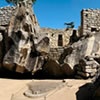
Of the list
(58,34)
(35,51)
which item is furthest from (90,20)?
(35,51)

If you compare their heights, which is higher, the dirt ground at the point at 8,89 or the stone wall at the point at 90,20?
the stone wall at the point at 90,20

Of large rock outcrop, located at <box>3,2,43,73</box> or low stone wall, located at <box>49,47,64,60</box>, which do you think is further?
low stone wall, located at <box>49,47,64,60</box>

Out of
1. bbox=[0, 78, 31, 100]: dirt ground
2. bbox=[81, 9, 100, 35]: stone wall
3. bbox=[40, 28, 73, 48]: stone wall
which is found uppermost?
bbox=[81, 9, 100, 35]: stone wall

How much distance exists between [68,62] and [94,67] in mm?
1007

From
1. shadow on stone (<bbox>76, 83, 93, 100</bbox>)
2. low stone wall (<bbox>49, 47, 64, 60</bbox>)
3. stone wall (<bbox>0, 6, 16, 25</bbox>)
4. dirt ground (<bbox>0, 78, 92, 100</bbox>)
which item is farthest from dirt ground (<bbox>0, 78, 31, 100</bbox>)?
stone wall (<bbox>0, 6, 16, 25</bbox>)

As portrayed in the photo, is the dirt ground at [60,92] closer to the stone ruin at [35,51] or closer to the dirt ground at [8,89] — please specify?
the dirt ground at [8,89]

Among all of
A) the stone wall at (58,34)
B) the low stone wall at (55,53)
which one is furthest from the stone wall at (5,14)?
the stone wall at (58,34)

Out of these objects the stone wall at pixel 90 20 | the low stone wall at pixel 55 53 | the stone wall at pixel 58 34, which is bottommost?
the low stone wall at pixel 55 53

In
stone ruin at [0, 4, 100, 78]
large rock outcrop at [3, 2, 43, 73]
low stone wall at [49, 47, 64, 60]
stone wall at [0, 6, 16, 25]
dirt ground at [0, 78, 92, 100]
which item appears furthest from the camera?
stone wall at [0, 6, 16, 25]

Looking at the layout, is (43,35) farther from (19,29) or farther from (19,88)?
(19,88)

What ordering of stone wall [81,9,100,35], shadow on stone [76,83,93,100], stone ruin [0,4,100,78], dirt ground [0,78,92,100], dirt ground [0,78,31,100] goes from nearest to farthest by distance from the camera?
1. shadow on stone [76,83,93,100]
2. dirt ground [0,78,92,100]
3. dirt ground [0,78,31,100]
4. stone ruin [0,4,100,78]
5. stone wall [81,9,100,35]

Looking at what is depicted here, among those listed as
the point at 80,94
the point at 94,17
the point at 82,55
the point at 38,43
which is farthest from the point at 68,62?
the point at 94,17

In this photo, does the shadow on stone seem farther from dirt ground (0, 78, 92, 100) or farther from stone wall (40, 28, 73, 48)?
stone wall (40, 28, 73, 48)

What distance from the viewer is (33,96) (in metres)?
3.84
